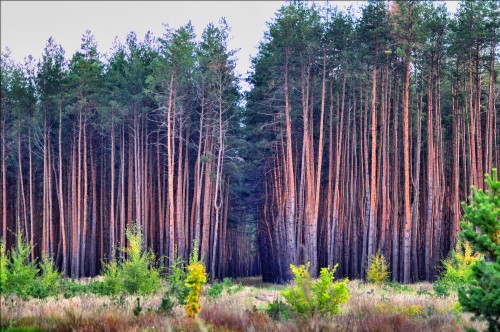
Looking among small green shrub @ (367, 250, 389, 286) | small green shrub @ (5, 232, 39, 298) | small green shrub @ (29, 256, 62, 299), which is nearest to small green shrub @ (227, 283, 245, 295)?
small green shrub @ (29, 256, 62, 299)

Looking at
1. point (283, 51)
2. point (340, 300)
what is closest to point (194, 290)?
point (340, 300)

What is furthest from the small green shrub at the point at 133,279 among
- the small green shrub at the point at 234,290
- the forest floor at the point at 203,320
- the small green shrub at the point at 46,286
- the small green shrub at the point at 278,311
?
the small green shrub at the point at 278,311

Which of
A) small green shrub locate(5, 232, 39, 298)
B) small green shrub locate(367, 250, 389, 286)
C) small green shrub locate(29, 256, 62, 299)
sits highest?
small green shrub locate(5, 232, 39, 298)

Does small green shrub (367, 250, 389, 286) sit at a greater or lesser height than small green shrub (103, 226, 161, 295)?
lesser

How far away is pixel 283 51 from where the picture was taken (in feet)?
98.8

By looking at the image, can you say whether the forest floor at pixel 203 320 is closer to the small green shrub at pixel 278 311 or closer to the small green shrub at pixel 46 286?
the small green shrub at pixel 278 311

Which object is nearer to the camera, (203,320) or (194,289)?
(203,320)

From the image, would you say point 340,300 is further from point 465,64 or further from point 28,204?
point 28,204

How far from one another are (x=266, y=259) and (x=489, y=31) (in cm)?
2435

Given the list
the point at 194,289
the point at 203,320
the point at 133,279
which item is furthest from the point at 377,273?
the point at 203,320

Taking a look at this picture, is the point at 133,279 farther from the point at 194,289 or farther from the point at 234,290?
the point at 194,289

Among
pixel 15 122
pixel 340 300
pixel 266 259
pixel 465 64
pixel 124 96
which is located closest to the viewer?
pixel 340 300

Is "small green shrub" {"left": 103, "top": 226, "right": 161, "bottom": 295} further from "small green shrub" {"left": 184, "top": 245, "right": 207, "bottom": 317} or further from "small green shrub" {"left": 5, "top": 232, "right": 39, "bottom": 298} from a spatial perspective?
"small green shrub" {"left": 184, "top": 245, "right": 207, "bottom": 317}

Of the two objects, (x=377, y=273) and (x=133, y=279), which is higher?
(x=133, y=279)
